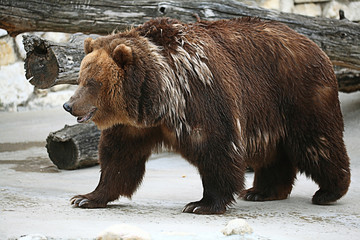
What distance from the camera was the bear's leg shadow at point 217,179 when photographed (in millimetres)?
4656

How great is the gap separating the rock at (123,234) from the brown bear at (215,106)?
4.22 ft

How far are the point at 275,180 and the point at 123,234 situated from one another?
2587 millimetres

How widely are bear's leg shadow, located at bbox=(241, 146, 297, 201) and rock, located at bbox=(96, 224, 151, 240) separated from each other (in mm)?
2399

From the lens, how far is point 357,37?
7.59m

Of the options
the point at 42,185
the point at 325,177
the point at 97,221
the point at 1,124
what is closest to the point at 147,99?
the point at 97,221

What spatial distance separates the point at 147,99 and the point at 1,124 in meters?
6.60

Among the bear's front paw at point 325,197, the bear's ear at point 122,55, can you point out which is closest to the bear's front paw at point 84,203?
the bear's ear at point 122,55

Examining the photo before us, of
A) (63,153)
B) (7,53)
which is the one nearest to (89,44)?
(63,153)

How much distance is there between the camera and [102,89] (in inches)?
177

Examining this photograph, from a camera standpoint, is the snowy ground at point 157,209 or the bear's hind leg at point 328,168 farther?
the bear's hind leg at point 328,168

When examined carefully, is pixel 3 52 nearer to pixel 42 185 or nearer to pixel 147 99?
pixel 42 185

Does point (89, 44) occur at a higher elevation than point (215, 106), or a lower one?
higher

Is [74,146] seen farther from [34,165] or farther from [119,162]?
[119,162]

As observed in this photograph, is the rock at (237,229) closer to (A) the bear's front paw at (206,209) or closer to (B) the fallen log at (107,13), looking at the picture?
(A) the bear's front paw at (206,209)
